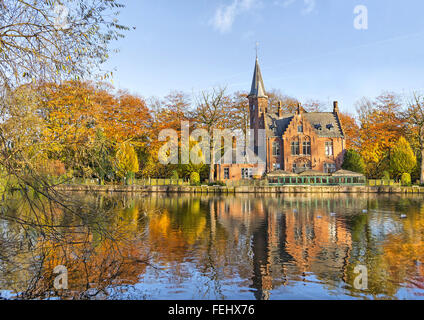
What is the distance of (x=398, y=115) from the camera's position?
48.9 m

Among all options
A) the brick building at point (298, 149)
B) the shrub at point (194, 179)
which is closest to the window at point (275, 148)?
the brick building at point (298, 149)

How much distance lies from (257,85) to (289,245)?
41.3 meters

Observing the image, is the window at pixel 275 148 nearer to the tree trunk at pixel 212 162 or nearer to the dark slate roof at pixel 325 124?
the dark slate roof at pixel 325 124

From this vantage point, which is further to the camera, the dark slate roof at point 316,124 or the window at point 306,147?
the dark slate roof at point 316,124

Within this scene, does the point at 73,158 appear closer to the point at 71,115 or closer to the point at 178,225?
the point at 71,115

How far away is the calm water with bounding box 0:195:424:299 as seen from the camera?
7223 mm

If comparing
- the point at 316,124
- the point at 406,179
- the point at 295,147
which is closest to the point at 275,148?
the point at 295,147

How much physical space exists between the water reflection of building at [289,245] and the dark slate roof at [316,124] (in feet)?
98.7

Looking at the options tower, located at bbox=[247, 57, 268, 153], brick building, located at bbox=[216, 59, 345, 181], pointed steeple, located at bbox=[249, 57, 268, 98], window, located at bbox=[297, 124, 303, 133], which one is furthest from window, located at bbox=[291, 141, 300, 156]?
pointed steeple, located at bbox=[249, 57, 268, 98]

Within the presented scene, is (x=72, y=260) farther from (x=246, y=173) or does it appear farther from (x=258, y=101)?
(x=258, y=101)

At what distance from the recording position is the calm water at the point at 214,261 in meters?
7.22
